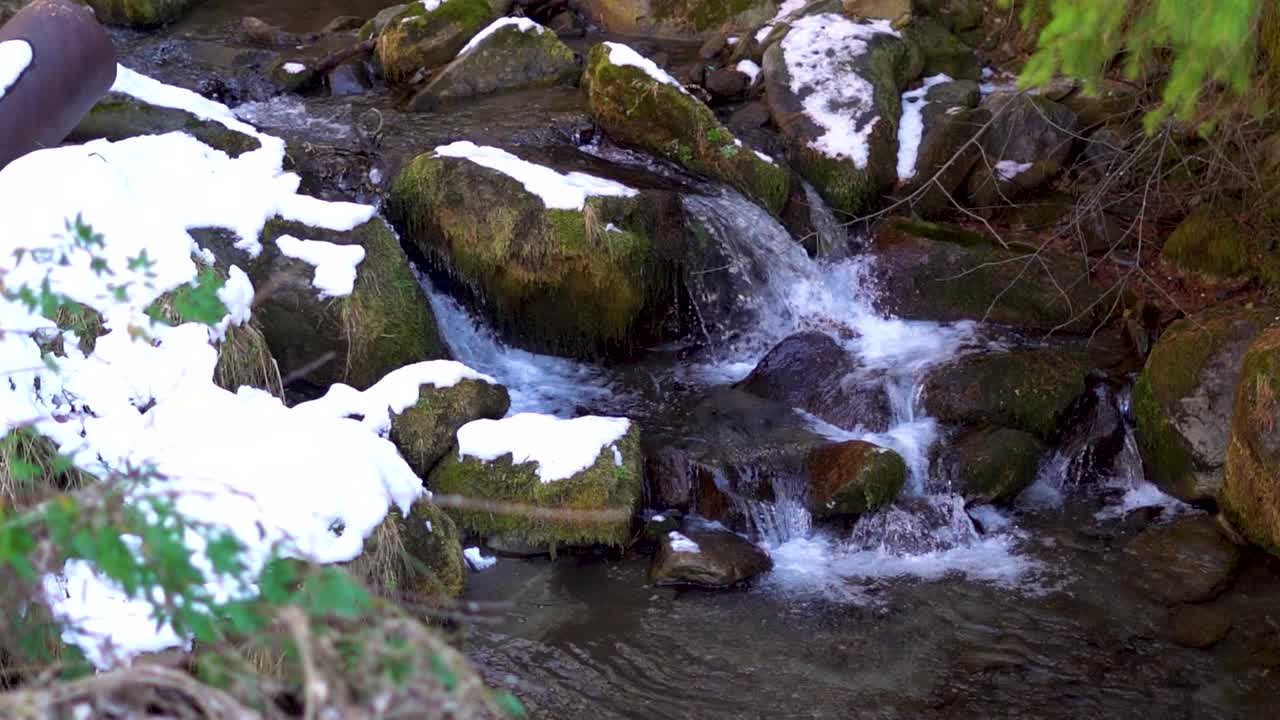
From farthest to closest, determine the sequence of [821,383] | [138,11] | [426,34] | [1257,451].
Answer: [138,11] < [426,34] < [821,383] < [1257,451]

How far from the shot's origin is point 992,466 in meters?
6.79

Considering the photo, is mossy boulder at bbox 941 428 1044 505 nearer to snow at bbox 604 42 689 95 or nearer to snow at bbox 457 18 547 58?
snow at bbox 604 42 689 95

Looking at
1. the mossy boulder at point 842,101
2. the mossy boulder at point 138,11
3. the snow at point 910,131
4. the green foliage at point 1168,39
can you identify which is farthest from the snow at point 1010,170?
the mossy boulder at point 138,11

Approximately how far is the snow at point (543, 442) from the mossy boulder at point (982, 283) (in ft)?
9.99

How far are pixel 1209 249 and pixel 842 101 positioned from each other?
10.1 ft

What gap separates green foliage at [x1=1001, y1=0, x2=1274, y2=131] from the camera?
13.2ft

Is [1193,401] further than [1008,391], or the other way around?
[1008,391]

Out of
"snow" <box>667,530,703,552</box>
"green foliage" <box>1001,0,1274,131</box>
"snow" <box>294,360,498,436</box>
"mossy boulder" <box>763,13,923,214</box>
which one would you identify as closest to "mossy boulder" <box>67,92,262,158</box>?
"snow" <box>294,360,498,436</box>

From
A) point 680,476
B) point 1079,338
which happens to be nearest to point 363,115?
point 680,476

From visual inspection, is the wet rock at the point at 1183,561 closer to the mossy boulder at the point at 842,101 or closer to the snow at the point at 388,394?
the mossy boulder at the point at 842,101

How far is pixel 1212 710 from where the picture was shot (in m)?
5.20

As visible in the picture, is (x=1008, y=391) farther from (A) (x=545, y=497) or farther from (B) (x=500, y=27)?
(B) (x=500, y=27)

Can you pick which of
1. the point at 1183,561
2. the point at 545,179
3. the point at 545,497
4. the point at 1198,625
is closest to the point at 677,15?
the point at 545,179

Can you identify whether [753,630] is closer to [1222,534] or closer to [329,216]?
[1222,534]
